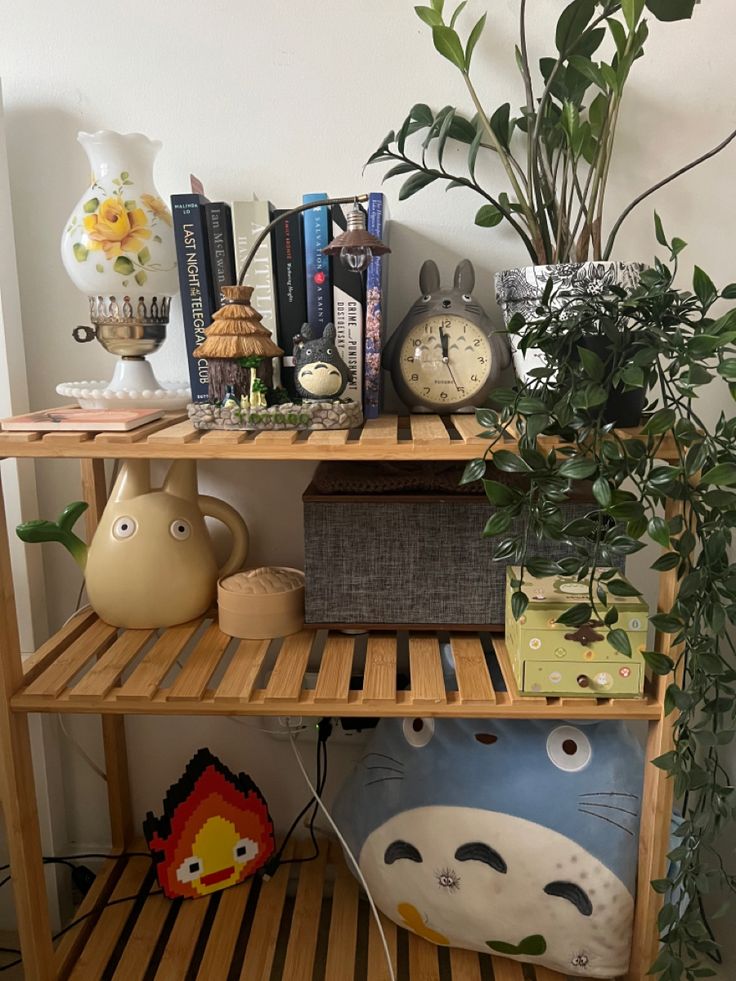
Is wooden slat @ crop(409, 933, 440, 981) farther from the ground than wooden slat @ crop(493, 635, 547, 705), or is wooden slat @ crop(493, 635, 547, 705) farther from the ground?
wooden slat @ crop(493, 635, 547, 705)

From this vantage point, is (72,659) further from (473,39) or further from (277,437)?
(473,39)

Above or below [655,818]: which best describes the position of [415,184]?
above

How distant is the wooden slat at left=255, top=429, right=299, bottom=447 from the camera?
0.88 metres

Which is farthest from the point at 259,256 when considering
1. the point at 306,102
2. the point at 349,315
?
the point at 306,102

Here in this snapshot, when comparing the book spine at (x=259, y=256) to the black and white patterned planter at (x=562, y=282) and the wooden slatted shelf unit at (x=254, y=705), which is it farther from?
the black and white patterned planter at (x=562, y=282)

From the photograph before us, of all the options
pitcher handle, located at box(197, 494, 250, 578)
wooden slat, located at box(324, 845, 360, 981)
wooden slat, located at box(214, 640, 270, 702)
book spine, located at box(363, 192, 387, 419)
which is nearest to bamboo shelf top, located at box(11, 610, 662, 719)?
wooden slat, located at box(214, 640, 270, 702)

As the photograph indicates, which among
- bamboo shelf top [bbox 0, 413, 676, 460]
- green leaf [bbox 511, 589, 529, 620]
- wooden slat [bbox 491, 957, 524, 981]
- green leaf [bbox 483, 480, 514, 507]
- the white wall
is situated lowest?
wooden slat [bbox 491, 957, 524, 981]

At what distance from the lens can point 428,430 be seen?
0.97 metres

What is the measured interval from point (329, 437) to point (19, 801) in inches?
25.2

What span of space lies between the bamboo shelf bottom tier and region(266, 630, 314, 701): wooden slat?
1.57 ft

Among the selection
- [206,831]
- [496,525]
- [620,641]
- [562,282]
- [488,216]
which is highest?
[488,216]

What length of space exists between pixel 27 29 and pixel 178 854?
4.31ft

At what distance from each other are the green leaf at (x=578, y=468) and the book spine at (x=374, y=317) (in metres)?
0.35

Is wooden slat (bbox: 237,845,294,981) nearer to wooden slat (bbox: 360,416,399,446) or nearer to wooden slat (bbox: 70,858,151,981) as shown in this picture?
wooden slat (bbox: 70,858,151,981)
